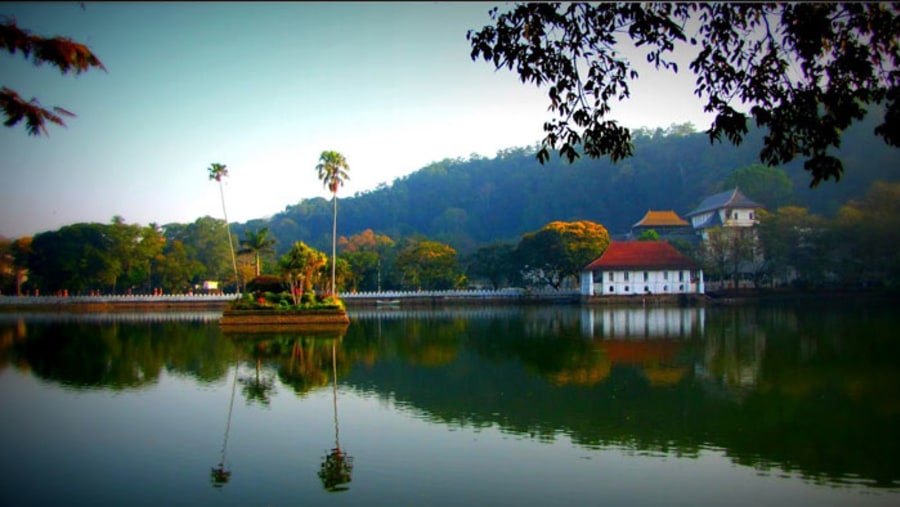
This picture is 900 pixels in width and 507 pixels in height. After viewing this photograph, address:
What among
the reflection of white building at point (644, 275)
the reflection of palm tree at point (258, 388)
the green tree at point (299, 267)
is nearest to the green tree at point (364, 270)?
the reflection of white building at point (644, 275)

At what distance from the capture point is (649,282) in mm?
61219

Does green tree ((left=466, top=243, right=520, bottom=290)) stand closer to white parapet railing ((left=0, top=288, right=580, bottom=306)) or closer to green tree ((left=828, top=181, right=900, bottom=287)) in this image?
white parapet railing ((left=0, top=288, right=580, bottom=306))

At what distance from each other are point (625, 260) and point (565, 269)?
19.8 feet

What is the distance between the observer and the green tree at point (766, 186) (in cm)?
8369

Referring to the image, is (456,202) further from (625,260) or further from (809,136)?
(809,136)

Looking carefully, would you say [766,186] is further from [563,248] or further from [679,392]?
[679,392]

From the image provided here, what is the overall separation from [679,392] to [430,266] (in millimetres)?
52359

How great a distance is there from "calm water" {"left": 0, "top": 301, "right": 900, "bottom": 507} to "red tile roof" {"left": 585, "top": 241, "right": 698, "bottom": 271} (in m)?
35.0

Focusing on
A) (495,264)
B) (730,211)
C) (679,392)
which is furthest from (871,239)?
(679,392)

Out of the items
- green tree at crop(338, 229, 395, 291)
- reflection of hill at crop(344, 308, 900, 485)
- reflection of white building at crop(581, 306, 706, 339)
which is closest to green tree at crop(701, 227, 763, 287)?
reflection of white building at crop(581, 306, 706, 339)

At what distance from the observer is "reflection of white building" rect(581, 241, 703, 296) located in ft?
199

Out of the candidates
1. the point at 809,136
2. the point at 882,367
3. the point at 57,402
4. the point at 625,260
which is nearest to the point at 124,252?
the point at 625,260

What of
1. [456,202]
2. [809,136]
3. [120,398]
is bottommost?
[120,398]

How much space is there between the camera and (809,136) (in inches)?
265
